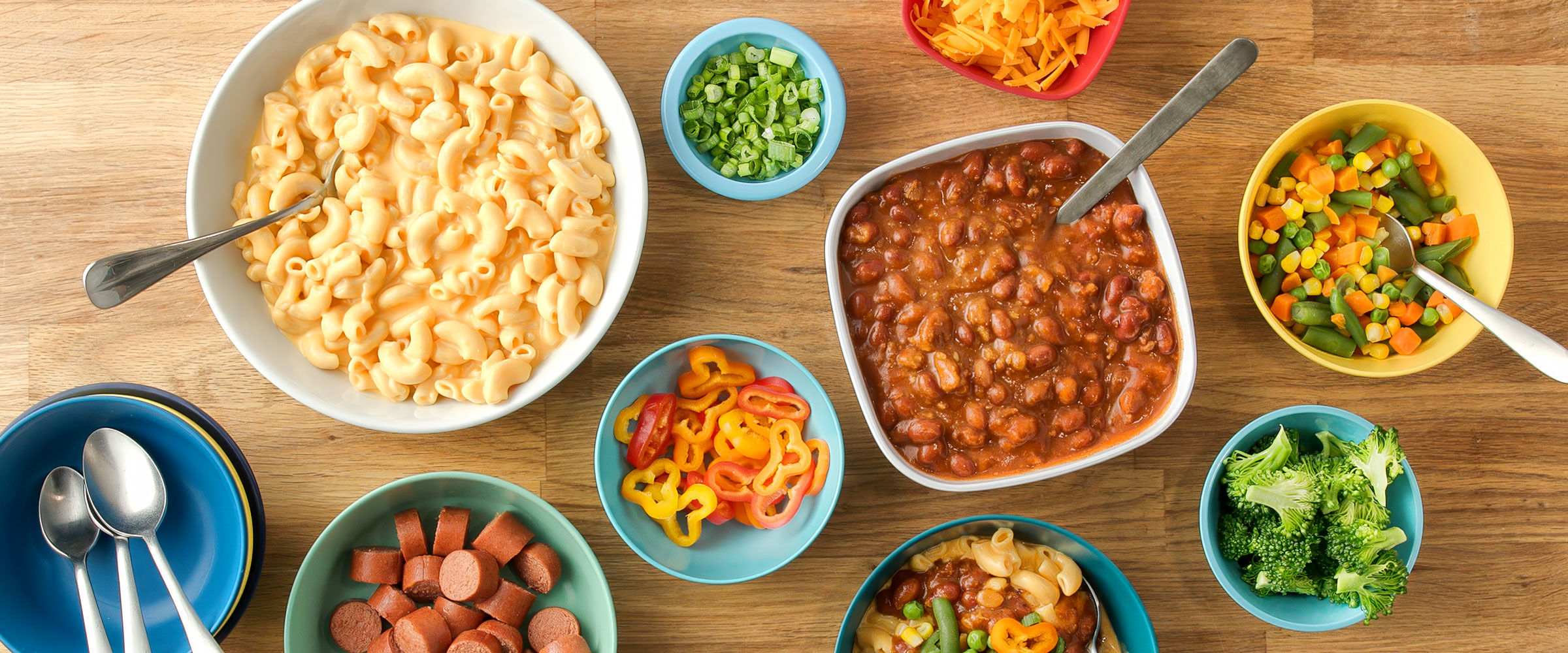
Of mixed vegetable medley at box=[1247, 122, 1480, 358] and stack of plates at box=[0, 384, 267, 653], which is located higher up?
mixed vegetable medley at box=[1247, 122, 1480, 358]

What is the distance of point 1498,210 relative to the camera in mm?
2404

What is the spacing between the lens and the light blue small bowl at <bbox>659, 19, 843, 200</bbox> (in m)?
2.41

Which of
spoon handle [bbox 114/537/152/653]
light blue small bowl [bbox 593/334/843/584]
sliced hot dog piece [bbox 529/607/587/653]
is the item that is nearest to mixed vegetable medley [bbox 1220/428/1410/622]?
light blue small bowl [bbox 593/334/843/584]

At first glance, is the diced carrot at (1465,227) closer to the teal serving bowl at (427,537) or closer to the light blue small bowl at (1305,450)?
the light blue small bowl at (1305,450)

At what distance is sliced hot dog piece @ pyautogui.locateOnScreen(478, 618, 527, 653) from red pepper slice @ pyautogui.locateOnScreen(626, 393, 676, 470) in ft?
1.89

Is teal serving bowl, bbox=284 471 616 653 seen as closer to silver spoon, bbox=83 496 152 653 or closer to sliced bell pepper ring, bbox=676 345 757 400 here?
silver spoon, bbox=83 496 152 653

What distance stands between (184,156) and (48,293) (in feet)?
1.90

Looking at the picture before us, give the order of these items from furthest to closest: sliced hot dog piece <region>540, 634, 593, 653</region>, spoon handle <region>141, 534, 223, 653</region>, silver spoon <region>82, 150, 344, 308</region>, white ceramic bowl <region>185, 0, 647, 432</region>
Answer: sliced hot dog piece <region>540, 634, 593, 653</region> → white ceramic bowl <region>185, 0, 647, 432</region> → spoon handle <region>141, 534, 223, 653</region> → silver spoon <region>82, 150, 344, 308</region>

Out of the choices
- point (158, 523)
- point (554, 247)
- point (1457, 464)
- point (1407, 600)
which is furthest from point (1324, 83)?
point (158, 523)

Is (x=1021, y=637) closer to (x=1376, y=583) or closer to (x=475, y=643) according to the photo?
(x=1376, y=583)

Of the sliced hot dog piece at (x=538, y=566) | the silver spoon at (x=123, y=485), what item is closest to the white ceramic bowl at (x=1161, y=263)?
the sliced hot dog piece at (x=538, y=566)

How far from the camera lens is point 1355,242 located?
247 centimetres

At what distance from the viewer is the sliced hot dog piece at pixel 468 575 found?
7.68ft

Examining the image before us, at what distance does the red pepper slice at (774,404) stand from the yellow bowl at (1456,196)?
1322 mm
